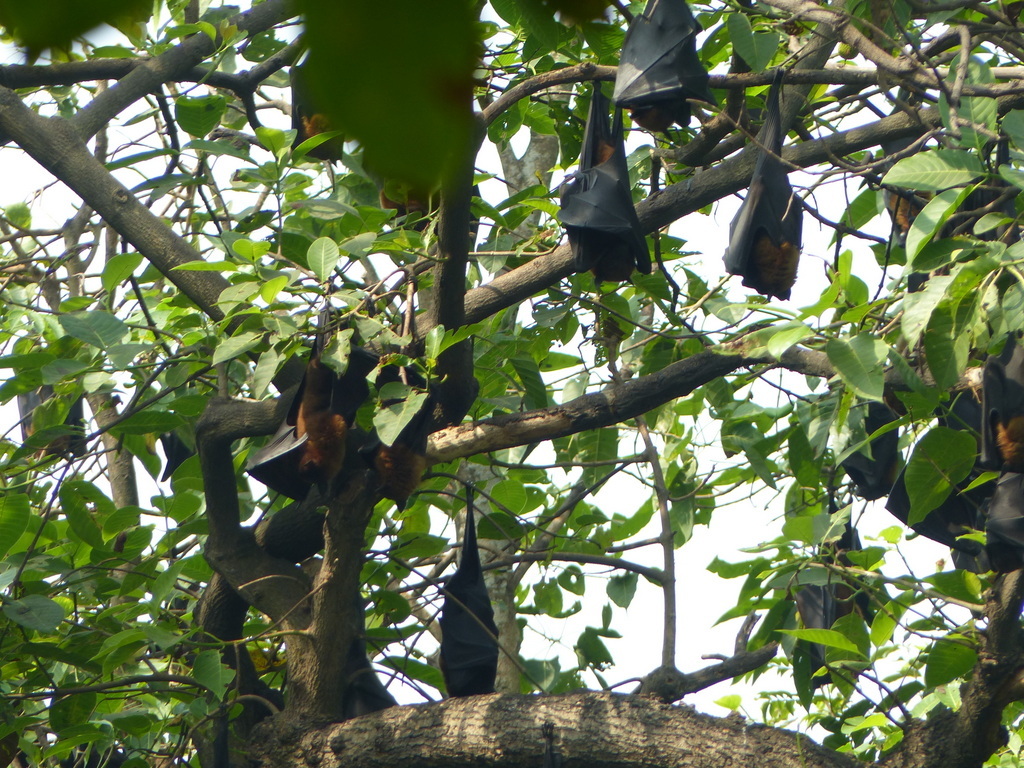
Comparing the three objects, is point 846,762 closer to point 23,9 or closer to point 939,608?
point 939,608

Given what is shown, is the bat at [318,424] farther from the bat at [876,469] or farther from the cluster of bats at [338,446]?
the bat at [876,469]

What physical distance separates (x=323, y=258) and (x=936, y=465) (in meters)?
1.62

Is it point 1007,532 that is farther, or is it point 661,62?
point 661,62

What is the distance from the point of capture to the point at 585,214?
3.16 metres

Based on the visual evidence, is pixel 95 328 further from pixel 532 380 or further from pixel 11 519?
pixel 532 380

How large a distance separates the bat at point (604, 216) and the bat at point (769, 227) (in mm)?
386

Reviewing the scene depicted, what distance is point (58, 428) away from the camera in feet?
10.6

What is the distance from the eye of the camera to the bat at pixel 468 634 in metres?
3.53

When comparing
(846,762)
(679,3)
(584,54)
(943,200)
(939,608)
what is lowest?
(846,762)

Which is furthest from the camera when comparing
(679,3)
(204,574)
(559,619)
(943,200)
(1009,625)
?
(559,619)

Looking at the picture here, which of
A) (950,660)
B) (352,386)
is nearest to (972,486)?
(950,660)

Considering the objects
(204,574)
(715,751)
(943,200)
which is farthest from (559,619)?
(943,200)

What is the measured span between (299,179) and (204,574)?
1.53 metres

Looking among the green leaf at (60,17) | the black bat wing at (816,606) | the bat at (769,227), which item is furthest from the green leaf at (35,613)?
the green leaf at (60,17)
